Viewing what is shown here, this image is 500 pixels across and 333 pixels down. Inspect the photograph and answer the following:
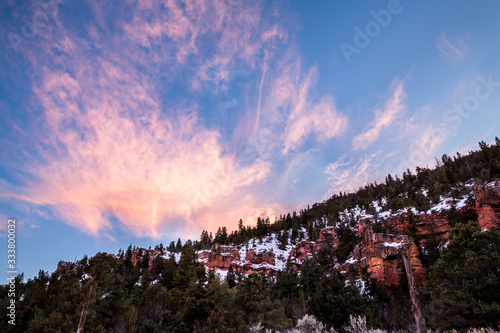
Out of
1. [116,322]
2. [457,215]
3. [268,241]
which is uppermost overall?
[268,241]

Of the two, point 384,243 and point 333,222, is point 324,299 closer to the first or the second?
point 384,243

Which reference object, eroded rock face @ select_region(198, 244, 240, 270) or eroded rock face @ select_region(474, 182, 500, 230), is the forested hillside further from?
eroded rock face @ select_region(198, 244, 240, 270)

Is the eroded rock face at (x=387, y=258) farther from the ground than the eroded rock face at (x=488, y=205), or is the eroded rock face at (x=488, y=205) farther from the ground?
the eroded rock face at (x=488, y=205)

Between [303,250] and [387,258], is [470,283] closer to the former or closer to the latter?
[387,258]

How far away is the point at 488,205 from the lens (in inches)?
1821

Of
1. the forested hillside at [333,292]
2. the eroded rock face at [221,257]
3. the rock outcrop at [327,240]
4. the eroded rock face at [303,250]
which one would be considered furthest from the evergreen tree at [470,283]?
the eroded rock face at [221,257]

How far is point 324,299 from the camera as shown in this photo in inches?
997

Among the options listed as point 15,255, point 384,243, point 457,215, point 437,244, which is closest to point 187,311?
point 15,255

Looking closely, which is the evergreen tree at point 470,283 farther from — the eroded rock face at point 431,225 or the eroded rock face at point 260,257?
the eroded rock face at point 260,257

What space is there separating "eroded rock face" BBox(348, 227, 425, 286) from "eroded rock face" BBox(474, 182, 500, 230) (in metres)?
13.2

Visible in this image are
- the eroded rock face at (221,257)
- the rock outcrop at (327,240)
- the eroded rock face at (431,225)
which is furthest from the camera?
the eroded rock face at (221,257)

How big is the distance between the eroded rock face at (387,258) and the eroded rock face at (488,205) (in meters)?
13.2

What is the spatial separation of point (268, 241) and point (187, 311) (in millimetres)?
102348

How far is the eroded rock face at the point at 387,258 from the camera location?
4647 centimetres
